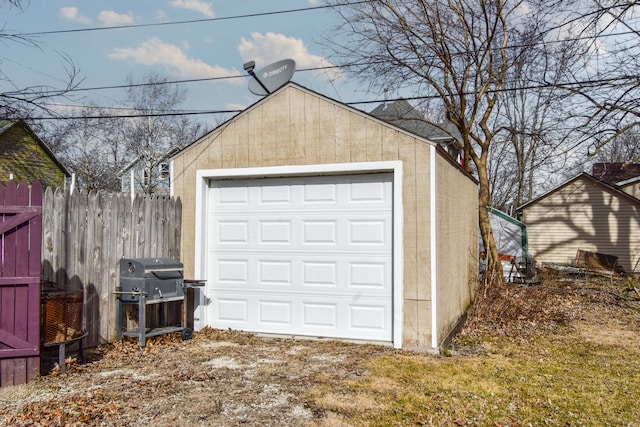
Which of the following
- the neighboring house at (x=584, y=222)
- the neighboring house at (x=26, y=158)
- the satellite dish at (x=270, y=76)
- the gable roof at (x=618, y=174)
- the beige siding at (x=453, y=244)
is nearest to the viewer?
the beige siding at (x=453, y=244)

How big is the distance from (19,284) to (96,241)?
1.58 m

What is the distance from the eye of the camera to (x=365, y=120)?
6637mm

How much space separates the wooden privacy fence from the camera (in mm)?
5855

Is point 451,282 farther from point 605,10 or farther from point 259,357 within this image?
point 605,10

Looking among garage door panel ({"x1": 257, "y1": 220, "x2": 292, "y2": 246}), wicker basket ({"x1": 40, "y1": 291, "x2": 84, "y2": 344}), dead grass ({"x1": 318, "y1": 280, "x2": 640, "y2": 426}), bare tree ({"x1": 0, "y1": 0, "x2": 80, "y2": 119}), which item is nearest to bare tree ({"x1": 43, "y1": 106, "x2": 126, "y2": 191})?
bare tree ({"x1": 0, "y1": 0, "x2": 80, "y2": 119})

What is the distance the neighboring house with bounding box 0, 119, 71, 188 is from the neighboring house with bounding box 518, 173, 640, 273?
19.6 meters

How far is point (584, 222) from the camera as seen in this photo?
20109 millimetres

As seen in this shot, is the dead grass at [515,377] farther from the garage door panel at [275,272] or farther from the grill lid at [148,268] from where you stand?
the grill lid at [148,268]

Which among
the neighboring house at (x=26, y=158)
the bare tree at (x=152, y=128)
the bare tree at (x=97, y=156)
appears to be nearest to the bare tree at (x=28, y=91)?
the neighboring house at (x=26, y=158)

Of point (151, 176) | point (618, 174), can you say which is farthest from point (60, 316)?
point (618, 174)

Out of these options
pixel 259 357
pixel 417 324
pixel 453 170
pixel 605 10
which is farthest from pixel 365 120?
pixel 605 10

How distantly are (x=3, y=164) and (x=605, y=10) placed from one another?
1993 cm

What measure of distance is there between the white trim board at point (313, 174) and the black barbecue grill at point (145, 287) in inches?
33.0

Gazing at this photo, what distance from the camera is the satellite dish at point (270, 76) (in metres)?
8.63
